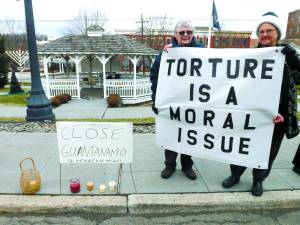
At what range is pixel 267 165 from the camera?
2.94 metres

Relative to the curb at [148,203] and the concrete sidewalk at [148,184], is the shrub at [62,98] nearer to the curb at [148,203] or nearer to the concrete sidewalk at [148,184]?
the concrete sidewalk at [148,184]

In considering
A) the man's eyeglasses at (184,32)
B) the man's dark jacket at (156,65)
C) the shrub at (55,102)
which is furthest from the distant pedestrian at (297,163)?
the shrub at (55,102)

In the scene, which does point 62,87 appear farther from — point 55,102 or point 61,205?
point 61,205

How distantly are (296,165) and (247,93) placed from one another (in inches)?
69.9

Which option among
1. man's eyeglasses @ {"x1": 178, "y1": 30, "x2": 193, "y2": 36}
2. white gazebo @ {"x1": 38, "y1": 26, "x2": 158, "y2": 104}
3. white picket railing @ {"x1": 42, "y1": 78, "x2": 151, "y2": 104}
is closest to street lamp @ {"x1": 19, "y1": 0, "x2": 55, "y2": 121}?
man's eyeglasses @ {"x1": 178, "y1": 30, "x2": 193, "y2": 36}

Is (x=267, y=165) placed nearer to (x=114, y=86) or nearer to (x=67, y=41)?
(x=114, y=86)

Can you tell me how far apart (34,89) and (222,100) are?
621cm

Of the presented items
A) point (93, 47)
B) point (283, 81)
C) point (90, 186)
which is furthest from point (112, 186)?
point (93, 47)

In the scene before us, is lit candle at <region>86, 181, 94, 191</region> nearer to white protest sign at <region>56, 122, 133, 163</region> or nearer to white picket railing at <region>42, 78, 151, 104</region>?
white protest sign at <region>56, 122, 133, 163</region>

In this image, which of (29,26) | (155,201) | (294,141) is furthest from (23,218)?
(29,26)

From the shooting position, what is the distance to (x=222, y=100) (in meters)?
2.93

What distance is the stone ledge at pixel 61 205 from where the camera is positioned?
2967 mm

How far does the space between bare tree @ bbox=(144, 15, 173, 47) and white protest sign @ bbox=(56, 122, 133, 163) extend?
4012 cm

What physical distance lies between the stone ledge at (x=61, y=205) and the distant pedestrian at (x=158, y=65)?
0.86m
